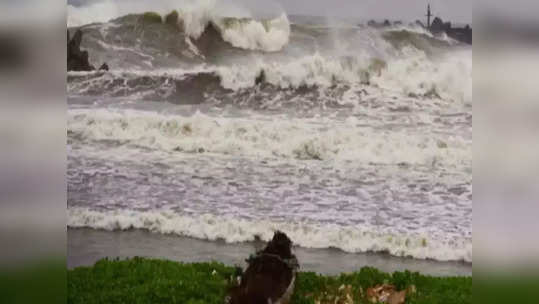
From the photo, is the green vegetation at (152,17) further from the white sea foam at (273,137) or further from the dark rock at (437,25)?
the dark rock at (437,25)

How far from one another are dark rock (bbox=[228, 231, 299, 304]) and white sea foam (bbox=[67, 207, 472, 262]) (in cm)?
27

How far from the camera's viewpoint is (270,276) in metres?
3.29

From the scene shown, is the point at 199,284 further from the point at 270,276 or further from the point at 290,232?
the point at 290,232

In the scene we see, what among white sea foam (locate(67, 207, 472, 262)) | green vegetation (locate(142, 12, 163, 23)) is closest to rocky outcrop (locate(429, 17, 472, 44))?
white sea foam (locate(67, 207, 472, 262))

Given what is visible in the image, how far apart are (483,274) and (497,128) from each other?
0.59m

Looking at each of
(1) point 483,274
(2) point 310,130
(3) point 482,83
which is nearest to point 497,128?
(3) point 482,83

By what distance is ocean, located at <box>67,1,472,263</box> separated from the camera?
3688 mm

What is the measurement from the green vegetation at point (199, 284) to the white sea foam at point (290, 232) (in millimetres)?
163

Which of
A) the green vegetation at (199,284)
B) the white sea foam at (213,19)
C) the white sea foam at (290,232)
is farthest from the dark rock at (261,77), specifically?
the green vegetation at (199,284)

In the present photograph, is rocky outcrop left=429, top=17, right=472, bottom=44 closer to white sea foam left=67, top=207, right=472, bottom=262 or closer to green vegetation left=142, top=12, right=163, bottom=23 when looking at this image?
white sea foam left=67, top=207, right=472, bottom=262

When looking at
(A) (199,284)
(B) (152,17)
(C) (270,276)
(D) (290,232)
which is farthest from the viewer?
(B) (152,17)

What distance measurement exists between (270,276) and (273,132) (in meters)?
0.98


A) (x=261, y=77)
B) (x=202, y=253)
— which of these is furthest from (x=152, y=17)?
(x=202, y=253)

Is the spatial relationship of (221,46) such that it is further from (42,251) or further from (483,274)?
(483,274)
